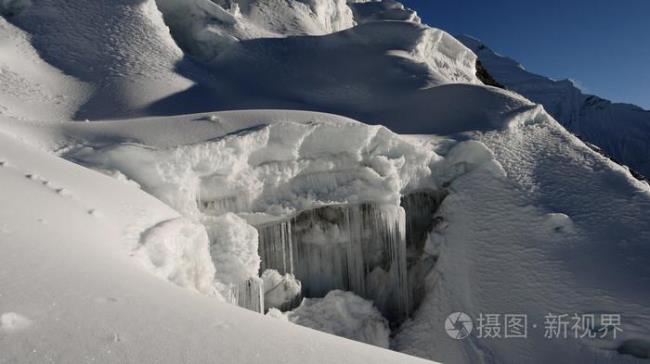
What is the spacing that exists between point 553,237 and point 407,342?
8.34 ft

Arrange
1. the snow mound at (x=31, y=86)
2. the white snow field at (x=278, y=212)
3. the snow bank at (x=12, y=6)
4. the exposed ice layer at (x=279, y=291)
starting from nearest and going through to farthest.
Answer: the white snow field at (x=278, y=212), the exposed ice layer at (x=279, y=291), the snow mound at (x=31, y=86), the snow bank at (x=12, y=6)

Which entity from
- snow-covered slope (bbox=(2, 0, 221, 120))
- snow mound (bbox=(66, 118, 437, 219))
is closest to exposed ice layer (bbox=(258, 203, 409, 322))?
snow mound (bbox=(66, 118, 437, 219))

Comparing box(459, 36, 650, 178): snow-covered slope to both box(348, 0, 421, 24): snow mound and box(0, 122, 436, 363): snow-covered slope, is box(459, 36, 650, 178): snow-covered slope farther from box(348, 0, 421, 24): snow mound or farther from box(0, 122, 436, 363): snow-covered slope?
box(0, 122, 436, 363): snow-covered slope

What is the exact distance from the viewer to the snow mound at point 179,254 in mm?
3443

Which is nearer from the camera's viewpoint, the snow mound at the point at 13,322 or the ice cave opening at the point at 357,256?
the snow mound at the point at 13,322

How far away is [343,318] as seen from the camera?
6691 mm

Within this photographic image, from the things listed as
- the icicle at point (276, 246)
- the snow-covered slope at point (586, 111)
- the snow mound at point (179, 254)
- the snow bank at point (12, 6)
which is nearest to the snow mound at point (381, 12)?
the snow bank at point (12, 6)

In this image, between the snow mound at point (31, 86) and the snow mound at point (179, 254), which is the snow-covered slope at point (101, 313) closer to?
the snow mound at point (179, 254)

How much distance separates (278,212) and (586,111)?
173ft

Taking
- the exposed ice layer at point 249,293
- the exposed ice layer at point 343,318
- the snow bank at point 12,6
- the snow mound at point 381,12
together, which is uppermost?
the snow mound at point 381,12

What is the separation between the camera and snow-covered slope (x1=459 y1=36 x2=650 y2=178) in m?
45.6

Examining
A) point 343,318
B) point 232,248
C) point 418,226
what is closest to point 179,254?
point 232,248

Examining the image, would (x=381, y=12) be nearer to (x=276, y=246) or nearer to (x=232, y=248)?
(x=276, y=246)

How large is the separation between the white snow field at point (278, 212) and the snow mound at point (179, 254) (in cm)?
2
